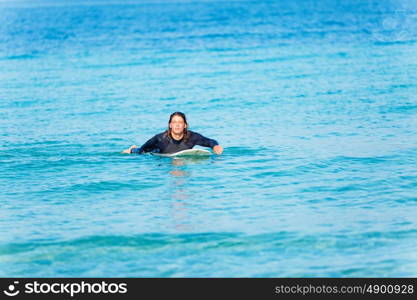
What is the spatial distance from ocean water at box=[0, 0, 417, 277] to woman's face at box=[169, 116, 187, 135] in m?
0.73

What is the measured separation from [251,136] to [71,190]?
6044 millimetres

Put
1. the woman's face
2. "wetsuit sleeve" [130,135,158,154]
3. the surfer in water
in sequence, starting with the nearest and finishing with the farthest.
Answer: the woman's face < the surfer in water < "wetsuit sleeve" [130,135,158,154]

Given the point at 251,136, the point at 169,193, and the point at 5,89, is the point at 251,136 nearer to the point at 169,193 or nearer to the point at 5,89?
the point at 169,193

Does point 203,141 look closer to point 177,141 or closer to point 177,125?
point 177,141

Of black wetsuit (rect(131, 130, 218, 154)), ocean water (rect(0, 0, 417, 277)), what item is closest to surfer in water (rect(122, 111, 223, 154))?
black wetsuit (rect(131, 130, 218, 154))

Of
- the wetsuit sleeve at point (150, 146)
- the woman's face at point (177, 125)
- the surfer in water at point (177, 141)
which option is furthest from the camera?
the wetsuit sleeve at point (150, 146)

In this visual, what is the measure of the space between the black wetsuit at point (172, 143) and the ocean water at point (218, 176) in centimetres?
35

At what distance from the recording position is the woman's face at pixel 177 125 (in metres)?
16.8

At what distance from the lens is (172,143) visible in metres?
17.5

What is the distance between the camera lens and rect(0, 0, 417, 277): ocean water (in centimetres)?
1148

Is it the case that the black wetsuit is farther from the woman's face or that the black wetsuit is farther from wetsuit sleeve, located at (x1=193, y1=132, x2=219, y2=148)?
the woman's face

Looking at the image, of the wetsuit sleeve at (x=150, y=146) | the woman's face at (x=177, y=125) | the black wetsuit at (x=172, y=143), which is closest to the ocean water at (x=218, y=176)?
the wetsuit sleeve at (x=150, y=146)

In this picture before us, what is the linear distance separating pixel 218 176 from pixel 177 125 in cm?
151

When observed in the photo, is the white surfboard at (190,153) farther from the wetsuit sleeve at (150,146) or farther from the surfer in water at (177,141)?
the wetsuit sleeve at (150,146)
